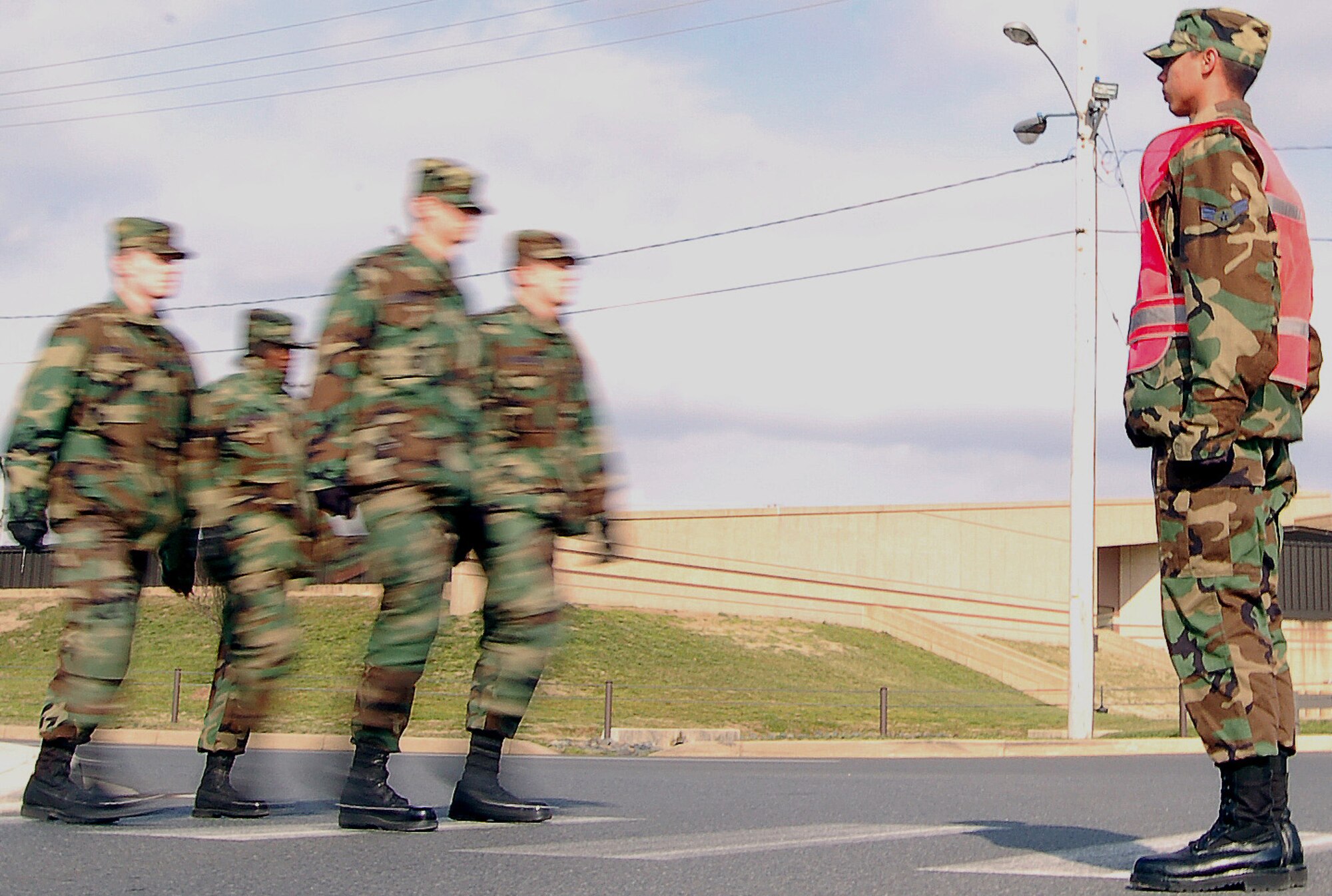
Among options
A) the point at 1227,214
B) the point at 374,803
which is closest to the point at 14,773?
the point at 374,803

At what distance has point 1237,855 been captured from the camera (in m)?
3.49

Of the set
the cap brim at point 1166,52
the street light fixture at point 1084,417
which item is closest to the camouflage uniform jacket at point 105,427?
the cap brim at point 1166,52

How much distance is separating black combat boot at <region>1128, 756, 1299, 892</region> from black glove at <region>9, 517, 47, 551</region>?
331 cm

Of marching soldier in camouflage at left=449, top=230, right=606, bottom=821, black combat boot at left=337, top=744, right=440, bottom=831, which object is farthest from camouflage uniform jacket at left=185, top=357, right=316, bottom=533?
black combat boot at left=337, top=744, right=440, bottom=831

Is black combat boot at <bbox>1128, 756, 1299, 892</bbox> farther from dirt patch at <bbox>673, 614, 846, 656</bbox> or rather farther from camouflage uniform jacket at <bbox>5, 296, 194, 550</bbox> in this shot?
dirt patch at <bbox>673, 614, 846, 656</bbox>

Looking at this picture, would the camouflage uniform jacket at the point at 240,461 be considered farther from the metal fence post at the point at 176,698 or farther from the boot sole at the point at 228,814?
the metal fence post at the point at 176,698

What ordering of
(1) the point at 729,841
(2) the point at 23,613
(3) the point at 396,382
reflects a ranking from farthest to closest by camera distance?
(2) the point at 23,613
(3) the point at 396,382
(1) the point at 729,841

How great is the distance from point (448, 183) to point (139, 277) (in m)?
1.10

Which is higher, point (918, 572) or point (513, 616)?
point (918, 572)

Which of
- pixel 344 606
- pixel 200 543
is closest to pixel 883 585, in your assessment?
pixel 344 606

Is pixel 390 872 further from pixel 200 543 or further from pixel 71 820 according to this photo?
pixel 200 543

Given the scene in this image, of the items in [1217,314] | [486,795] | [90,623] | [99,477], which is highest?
[1217,314]

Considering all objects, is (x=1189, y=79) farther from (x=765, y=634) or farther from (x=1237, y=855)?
(x=765, y=634)

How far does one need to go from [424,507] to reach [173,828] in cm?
118
